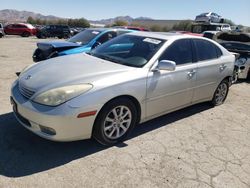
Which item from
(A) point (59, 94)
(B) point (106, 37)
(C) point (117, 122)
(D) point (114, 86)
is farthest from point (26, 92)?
(B) point (106, 37)

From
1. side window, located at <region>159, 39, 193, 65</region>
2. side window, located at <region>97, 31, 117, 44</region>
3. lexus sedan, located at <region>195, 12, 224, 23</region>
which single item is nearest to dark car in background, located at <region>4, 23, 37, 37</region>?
lexus sedan, located at <region>195, 12, 224, 23</region>

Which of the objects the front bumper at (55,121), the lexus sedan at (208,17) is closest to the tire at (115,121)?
the front bumper at (55,121)

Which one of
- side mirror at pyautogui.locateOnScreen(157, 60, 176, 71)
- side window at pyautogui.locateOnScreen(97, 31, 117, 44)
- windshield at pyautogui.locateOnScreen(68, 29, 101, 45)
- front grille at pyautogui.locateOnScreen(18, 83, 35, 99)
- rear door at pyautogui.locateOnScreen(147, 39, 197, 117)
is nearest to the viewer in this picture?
front grille at pyautogui.locateOnScreen(18, 83, 35, 99)

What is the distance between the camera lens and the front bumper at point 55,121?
301 cm

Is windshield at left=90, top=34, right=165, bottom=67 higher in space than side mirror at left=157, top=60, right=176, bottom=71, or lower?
higher

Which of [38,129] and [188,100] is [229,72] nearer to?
[188,100]

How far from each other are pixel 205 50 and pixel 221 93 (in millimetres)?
1196

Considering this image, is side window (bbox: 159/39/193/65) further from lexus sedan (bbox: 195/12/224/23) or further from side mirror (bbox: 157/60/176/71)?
lexus sedan (bbox: 195/12/224/23)

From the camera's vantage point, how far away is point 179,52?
4.38m

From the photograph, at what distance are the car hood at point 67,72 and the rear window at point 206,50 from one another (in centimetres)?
169

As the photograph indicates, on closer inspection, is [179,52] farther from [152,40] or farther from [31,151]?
[31,151]

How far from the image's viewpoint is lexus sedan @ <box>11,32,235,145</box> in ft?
10.2

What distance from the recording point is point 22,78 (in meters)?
3.70

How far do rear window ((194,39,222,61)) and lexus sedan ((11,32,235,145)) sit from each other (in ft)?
0.07
